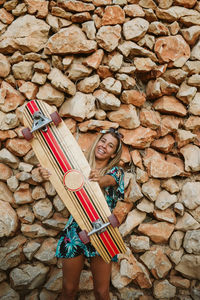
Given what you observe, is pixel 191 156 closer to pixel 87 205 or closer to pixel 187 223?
pixel 187 223

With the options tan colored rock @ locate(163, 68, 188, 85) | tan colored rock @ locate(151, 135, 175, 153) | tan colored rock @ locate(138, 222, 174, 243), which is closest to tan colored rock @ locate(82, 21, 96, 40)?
tan colored rock @ locate(163, 68, 188, 85)

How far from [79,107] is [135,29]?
3.62 ft

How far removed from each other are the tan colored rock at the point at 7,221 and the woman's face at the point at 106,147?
43.9 inches

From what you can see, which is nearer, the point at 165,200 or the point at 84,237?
the point at 84,237

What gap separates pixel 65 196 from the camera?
196cm

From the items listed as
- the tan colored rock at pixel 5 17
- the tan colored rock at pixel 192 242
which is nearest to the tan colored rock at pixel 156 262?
the tan colored rock at pixel 192 242

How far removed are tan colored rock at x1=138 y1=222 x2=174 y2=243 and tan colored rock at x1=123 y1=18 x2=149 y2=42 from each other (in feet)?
6.84

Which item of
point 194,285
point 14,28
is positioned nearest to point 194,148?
point 194,285

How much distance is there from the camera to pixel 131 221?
97.7 inches

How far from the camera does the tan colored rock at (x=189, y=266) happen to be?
239 centimetres

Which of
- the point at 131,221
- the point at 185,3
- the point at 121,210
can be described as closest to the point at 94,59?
the point at 185,3

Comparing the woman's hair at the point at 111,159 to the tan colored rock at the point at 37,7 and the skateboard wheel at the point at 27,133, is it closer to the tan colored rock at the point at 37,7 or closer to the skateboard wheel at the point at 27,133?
the skateboard wheel at the point at 27,133

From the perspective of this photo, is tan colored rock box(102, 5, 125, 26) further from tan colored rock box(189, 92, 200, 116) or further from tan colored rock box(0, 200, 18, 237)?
tan colored rock box(0, 200, 18, 237)

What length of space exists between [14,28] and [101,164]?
1.81 metres
